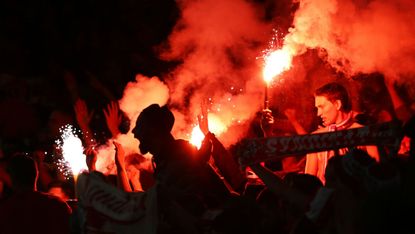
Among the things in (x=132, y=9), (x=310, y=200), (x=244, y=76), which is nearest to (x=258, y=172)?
(x=310, y=200)

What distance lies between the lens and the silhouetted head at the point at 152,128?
418 cm

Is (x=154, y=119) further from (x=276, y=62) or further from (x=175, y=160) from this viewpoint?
(x=276, y=62)

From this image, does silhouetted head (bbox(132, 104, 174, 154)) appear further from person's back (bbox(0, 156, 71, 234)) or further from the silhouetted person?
person's back (bbox(0, 156, 71, 234))

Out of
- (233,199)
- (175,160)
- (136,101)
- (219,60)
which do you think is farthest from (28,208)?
(219,60)

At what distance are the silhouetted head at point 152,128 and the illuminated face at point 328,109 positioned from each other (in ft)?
6.41

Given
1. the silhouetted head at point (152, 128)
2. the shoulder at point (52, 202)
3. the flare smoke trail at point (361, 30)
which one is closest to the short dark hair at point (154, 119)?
the silhouetted head at point (152, 128)

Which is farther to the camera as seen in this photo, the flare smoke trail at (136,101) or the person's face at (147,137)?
the flare smoke trail at (136,101)

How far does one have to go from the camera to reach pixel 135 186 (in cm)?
640

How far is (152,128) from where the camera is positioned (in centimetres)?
418

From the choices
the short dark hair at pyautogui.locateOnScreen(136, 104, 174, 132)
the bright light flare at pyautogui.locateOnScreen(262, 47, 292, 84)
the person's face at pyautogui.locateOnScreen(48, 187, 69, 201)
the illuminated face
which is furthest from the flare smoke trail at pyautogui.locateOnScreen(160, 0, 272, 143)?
the short dark hair at pyautogui.locateOnScreen(136, 104, 174, 132)

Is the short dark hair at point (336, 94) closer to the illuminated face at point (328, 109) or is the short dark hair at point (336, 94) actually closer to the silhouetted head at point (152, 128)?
the illuminated face at point (328, 109)

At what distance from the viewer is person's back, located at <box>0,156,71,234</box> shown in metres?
4.93

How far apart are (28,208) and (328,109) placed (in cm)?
277

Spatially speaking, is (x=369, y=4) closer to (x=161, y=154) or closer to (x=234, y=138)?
(x=234, y=138)
